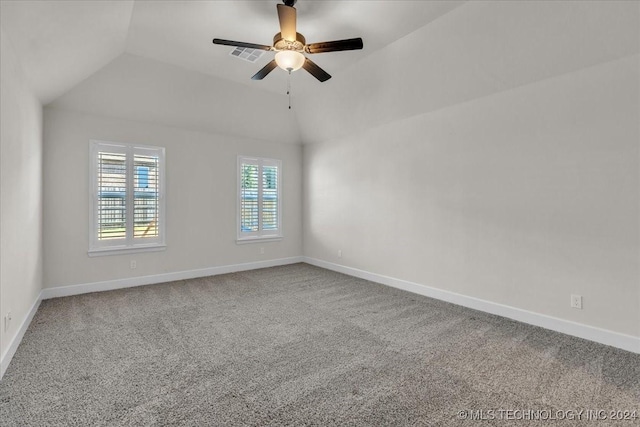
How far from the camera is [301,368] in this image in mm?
2469

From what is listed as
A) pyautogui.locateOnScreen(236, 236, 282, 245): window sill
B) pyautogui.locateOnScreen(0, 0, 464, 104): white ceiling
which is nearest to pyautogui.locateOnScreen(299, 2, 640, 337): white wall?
pyautogui.locateOnScreen(0, 0, 464, 104): white ceiling

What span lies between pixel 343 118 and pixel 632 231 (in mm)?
4017

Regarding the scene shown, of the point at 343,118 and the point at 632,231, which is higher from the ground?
the point at 343,118

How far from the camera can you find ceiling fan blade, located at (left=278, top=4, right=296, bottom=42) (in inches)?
102

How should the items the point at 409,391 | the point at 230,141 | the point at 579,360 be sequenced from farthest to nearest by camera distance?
the point at 230,141, the point at 579,360, the point at 409,391

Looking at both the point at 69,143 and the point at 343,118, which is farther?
the point at 343,118

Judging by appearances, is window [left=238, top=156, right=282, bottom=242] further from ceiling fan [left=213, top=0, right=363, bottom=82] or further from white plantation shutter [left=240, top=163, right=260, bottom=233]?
ceiling fan [left=213, top=0, right=363, bottom=82]

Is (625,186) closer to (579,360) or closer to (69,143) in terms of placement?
(579,360)

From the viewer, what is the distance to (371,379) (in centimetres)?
231

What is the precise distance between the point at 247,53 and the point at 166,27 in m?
0.95

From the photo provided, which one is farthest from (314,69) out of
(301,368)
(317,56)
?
(301,368)

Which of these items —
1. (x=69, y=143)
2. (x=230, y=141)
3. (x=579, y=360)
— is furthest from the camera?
(x=230, y=141)

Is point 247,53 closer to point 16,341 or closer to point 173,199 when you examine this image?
point 173,199

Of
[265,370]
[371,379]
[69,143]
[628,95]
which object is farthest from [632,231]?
[69,143]
